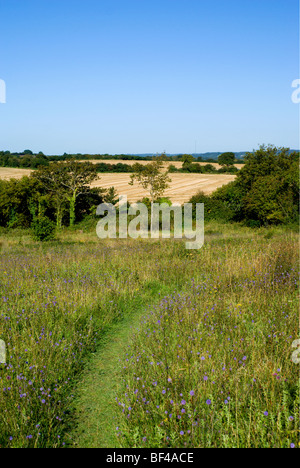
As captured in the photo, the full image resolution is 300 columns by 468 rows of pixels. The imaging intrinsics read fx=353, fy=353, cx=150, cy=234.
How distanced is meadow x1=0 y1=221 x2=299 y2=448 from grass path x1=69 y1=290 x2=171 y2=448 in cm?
3


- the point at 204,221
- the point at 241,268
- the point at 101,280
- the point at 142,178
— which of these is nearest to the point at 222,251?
the point at 241,268

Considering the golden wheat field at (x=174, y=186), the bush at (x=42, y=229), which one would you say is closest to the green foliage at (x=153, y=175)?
the golden wheat field at (x=174, y=186)

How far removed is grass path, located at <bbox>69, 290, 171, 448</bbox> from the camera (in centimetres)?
351

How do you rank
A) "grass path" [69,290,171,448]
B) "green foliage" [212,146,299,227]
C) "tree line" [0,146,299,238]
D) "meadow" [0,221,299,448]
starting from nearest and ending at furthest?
1. "meadow" [0,221,299,448]
2. "grass path" [69,290,171,448]
3. "green foliage" [212,146,299,227]
4. "tree line" [0,146,299,238]

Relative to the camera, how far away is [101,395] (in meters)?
4.22

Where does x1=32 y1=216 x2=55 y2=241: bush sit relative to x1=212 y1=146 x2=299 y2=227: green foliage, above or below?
below

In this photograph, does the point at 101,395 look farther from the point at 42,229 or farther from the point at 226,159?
the point at 226,159

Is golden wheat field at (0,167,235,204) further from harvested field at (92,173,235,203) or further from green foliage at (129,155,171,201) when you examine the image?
green foliage at (129,155,171,201)

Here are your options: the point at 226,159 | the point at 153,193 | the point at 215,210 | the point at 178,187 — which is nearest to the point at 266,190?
the point at 215,210

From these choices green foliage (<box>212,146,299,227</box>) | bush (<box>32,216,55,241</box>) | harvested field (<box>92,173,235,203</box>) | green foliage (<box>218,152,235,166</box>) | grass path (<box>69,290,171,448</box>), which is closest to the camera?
grass path (<box>69,290,171,448</box>)

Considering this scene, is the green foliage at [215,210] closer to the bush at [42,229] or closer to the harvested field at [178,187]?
the harvested field at [178,187]

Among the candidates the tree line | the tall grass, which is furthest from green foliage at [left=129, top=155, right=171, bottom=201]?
the tall grass
